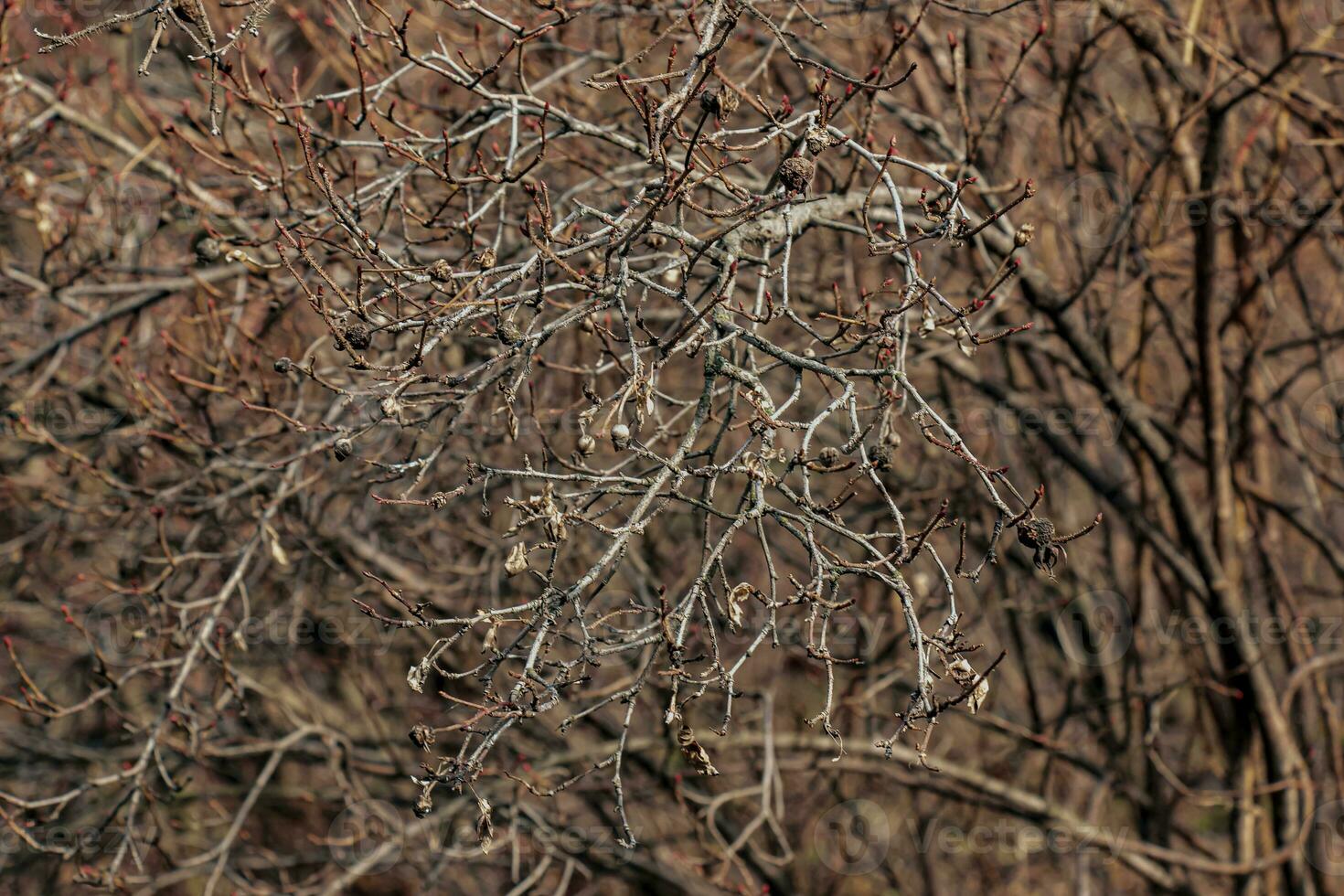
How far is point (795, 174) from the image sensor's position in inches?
94.6

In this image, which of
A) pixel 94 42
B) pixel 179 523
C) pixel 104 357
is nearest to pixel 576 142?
pixel 104 357

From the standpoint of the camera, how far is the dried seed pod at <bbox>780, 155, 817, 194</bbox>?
239 cm

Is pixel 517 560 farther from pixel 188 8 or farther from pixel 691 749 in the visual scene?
pixel 188 8

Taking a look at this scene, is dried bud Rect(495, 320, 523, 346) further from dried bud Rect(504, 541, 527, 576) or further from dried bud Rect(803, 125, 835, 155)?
dried bud Rect(803, 125, 835, 155)

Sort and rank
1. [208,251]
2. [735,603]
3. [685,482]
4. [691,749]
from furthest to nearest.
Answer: [685,482]
[208,251]
[735,603]
[691,749]

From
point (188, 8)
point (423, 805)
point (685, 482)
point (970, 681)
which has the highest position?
point (970, 681)

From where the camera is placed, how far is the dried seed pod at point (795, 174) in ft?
7.84

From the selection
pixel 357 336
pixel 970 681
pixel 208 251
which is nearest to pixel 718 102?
pixel 357 336

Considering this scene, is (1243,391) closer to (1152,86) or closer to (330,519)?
(1152,86)

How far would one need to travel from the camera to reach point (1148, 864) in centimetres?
570

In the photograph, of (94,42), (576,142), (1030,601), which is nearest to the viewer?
(576,142)

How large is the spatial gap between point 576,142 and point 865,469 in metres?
3.32

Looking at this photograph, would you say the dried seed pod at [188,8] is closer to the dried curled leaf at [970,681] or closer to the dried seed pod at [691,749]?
the dried seed pod at [691,749]

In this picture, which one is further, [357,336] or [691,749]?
[357,336]
